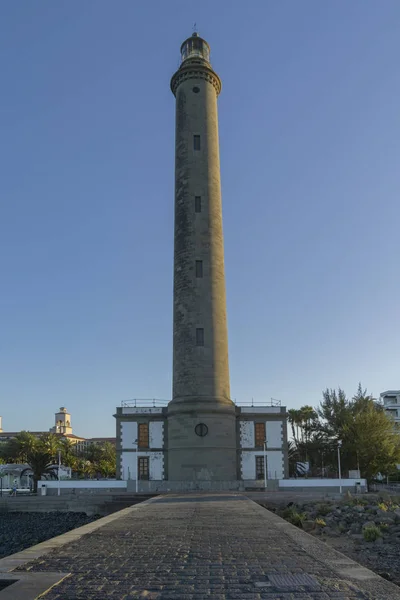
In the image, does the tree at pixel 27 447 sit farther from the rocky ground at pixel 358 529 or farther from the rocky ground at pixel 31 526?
the rocky ground at pixel 358 529

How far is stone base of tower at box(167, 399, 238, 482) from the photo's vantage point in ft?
104

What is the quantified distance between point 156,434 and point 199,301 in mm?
8737

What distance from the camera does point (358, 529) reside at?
16594mm

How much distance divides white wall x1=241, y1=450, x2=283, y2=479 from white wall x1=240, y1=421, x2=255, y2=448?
0.43m

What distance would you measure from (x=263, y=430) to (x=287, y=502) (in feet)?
34.2

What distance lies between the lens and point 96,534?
10734mm

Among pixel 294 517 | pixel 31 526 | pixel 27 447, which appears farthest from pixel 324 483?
pixel 27 447

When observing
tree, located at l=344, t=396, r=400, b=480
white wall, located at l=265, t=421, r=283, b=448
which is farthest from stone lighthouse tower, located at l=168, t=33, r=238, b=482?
tree, located at l=344, t=396, r=400, b=480

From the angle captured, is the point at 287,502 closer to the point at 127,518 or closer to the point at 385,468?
the point at 127,518

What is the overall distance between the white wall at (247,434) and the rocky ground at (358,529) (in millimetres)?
10362

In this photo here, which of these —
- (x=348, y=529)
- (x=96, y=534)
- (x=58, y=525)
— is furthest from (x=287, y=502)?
(x=96, y=534)

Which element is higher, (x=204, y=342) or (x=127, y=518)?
(x=204, y=342)

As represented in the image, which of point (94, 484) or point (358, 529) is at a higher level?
point (358, 529)

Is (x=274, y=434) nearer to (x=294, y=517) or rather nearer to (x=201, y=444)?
(x=201, y=444)
